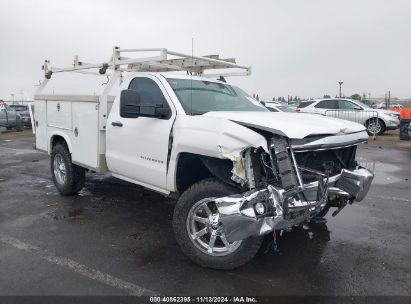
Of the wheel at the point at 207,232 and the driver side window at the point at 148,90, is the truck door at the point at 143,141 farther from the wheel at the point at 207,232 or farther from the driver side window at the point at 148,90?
the wheel at the point at 207,232

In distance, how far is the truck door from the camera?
4379 millimetres

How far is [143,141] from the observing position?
15.2 feet

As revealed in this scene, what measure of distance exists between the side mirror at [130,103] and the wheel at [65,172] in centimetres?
239

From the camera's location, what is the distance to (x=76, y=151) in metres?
5.93

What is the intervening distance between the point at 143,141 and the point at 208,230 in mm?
1433

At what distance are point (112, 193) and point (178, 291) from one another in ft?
12.2

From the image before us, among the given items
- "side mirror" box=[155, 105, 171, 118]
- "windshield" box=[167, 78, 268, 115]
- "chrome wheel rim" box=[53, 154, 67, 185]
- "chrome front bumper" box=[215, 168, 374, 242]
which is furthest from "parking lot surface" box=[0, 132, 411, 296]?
"windshield" box=[167, 78, 268, 115]

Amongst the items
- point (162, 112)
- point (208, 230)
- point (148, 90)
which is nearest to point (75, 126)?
point (148, 90)

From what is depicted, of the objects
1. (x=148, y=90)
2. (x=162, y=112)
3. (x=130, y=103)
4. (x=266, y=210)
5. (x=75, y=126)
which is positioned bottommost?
(x=266, y=210)

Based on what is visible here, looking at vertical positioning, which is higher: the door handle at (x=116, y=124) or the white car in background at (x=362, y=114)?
the door handle at (x=116, y=124)

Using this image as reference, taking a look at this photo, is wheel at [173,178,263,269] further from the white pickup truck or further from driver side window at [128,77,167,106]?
driver side window at [128,77,167,106]

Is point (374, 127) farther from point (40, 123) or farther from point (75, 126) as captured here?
point (75, 126)

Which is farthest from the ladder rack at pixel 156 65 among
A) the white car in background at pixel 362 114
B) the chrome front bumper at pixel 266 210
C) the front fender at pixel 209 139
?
the white car in background at pixel 362 114

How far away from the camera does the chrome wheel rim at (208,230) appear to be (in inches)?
146
